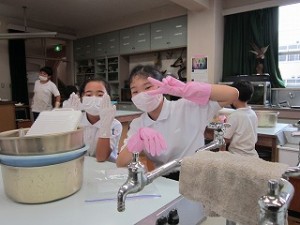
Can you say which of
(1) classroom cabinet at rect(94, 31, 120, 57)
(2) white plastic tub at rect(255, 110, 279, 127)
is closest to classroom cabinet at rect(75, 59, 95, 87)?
(1) classroom cabinet at rect(94, 31, 120, 57)

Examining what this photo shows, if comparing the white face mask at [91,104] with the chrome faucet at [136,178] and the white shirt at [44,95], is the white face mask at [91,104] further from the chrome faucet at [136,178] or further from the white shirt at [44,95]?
the white shirt at [44,95]

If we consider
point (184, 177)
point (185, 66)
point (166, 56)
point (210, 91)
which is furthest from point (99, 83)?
point (166, 56)

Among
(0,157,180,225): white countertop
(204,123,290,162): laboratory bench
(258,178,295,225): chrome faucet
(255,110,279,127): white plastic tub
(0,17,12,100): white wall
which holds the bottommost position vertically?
(204,123,290,162): laboratory bench

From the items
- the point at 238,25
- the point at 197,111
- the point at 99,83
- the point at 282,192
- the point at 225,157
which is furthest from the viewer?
the point at 238,25

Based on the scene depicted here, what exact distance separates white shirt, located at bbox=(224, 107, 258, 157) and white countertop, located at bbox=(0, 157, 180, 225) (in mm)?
1355

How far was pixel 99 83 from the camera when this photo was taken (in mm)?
1635

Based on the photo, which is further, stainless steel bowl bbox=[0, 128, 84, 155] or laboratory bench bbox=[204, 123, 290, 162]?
laboratory bench bbox=[204, 123, 290, 162]

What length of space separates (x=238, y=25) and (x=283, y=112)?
1.78 m

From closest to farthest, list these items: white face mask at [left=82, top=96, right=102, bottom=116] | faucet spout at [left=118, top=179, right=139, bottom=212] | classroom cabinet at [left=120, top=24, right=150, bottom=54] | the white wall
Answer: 1. faucet spout at [left=118, top=179, right=139, bottom=212]
2. white face mask at [left=82, top=96, right=102, bottom=116]
3. classroom cabinet at [left=120, top=24, right=150, bottom=54]
4. the white wall

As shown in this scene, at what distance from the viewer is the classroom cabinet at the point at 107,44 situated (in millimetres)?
5777

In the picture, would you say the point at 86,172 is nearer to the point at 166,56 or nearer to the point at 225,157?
the point at 225,157

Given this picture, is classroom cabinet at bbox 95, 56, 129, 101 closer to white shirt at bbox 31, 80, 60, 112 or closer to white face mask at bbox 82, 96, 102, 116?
white shirt at bbox 31, 80, 60, 112

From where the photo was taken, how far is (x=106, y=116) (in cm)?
135

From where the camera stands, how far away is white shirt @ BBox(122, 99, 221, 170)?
1.29 meters
